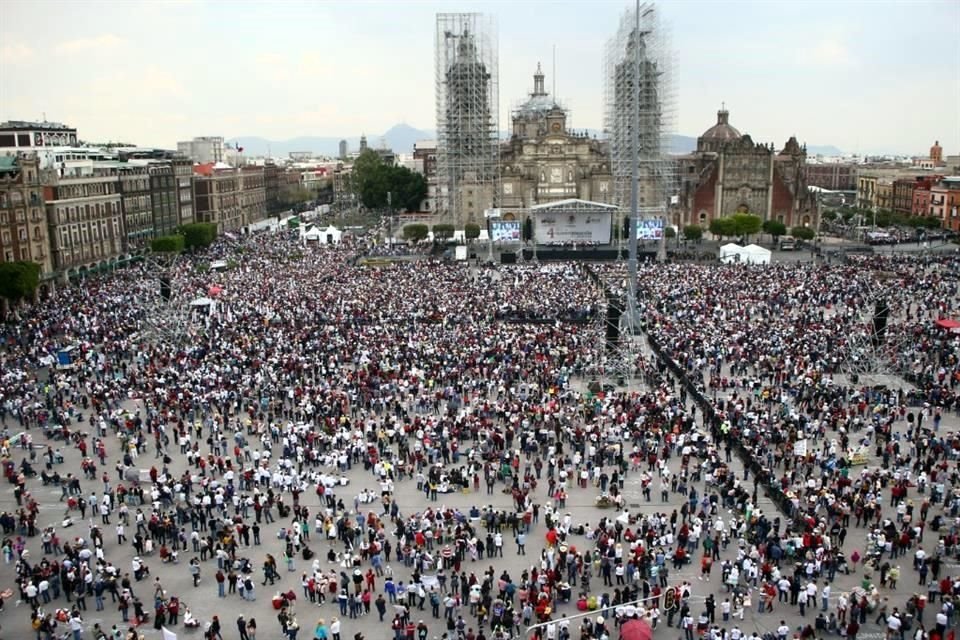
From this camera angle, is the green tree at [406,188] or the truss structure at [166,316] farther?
the green tree at [406,188]

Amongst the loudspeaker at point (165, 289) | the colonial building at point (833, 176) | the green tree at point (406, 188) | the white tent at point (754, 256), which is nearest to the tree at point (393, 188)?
the green tree at point (406, 188)

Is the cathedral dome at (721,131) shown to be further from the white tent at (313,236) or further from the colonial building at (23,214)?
the colonial building at (23,214)

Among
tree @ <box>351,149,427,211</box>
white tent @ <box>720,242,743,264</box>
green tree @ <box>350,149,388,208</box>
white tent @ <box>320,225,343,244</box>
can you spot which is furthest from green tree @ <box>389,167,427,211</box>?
white tent @ <box>720,242,743,264</box>

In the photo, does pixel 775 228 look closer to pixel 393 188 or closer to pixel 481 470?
pixel 393 188

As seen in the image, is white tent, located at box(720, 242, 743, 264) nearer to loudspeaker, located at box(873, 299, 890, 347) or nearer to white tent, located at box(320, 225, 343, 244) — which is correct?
loudspeaker, located at box(873, 299, 890, 347)

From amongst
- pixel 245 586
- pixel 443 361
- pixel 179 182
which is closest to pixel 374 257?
pixel 179 182
